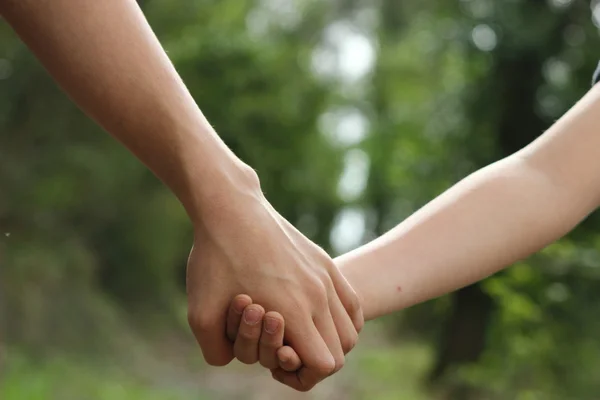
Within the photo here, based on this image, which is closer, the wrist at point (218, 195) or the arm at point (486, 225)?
the wrist at point (218, 195)

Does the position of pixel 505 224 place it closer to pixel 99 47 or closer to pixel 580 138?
pixel 580 138

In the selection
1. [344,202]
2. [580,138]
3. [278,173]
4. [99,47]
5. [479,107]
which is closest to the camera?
[99,47]

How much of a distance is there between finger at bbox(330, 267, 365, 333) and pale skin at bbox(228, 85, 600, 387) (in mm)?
30

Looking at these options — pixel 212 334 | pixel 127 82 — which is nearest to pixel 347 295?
pixel 212 334

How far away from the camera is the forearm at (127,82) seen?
1.90ft

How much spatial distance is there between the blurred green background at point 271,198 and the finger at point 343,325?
168 centimetres

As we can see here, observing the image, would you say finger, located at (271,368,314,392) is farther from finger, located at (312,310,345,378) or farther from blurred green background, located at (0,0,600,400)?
blurred green background, located at (0,0,600,400)

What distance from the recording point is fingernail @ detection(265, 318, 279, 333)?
68 centimetres

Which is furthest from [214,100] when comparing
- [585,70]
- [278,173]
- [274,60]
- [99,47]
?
[99,47]

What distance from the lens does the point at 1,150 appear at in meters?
3.40

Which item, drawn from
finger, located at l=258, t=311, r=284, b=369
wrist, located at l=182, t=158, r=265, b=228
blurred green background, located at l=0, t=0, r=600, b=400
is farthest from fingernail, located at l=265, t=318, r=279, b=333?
blurred green background, located at l=0, t=0, r=600, b=400

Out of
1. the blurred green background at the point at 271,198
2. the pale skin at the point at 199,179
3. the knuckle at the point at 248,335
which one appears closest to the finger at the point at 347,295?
the pale skin at the point at 199,179

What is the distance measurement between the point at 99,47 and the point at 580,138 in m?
0.52

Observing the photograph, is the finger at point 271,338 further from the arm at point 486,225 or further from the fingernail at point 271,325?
the arm at point 486,225
